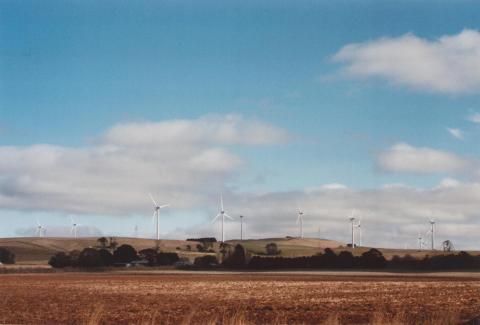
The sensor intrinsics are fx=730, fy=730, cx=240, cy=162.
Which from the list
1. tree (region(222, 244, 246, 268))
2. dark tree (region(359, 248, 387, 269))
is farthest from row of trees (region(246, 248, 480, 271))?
tree (region(222, 244, 246, 268))

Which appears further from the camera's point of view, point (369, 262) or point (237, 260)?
point (237, 260)

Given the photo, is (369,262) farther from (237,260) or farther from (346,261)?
(237,260)

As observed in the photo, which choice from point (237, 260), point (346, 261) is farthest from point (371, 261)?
point (237, 260)

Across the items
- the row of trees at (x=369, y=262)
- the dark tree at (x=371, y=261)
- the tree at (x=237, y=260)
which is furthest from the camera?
the tree at (x=237, y=260)

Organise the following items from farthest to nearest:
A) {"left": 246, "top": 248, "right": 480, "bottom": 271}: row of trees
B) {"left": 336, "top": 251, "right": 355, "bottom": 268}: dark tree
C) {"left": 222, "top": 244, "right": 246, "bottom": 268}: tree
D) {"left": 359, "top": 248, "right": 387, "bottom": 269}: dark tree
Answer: {"left": 222, "top": 244, "right": 246, "bottom": 268}: tree, {"left": 336, "top": 251, "right": 355, "bottom": 268}: dark tree, {"left": 359, "top": 248, "right": 387, "bottom": 269}: dark tree, {"left": 246, "top": 248, "right": 480, "bottom": 271}: row of trees

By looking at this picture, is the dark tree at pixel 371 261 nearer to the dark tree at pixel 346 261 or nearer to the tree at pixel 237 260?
the dark tree at pixel 346 261

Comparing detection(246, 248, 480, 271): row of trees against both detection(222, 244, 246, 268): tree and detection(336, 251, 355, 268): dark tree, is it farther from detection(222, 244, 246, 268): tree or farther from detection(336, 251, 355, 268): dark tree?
detection(222, 244, 246, 268): tree

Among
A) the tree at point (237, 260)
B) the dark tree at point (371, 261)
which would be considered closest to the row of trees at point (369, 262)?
the dark tree at point (371, 261)

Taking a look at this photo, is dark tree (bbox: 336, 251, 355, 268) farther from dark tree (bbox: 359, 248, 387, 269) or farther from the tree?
the tree

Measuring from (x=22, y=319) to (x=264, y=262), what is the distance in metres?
154

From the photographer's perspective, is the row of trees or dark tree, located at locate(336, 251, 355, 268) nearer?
the row of trees

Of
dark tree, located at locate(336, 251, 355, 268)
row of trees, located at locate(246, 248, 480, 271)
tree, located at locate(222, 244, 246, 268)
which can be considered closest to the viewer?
row of trees, located at locate(246, 248, 480, 271)

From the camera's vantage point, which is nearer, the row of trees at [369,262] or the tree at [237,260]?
the row of trees at [369,262]

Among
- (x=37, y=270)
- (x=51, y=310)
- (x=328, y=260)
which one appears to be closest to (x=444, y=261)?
(x=328, y=260)
